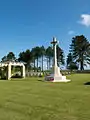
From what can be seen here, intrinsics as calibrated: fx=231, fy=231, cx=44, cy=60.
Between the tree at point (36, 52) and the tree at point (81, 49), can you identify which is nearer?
the tree at point (81, 49)

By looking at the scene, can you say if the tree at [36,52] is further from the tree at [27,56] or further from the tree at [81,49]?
the tree at [81,49]

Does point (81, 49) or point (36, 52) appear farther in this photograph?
point (36, 52)

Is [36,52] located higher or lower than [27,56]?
higher

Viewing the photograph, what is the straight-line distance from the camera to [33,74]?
47.3 m

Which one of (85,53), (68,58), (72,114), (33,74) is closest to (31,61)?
(68,58)

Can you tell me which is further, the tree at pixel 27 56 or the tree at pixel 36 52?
the tree at pixel 36 52

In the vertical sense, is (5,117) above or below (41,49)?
below

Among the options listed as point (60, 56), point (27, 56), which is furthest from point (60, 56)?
point (27, 56)

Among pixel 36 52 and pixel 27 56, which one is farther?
pixel 36 52

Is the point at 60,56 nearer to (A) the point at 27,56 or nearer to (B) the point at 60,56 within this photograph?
(B) the point at 60,56

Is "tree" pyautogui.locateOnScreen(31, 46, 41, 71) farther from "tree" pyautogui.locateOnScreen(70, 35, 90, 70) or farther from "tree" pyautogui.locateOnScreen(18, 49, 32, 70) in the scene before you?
"tree" pyautogui.locateOnScreen(70, 35, 90, 70)

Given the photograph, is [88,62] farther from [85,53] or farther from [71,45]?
[71,45]

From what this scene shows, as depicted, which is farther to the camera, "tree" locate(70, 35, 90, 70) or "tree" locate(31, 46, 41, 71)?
"tree" locate(31, 46, 41, 71)

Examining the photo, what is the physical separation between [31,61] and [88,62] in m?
28.6
